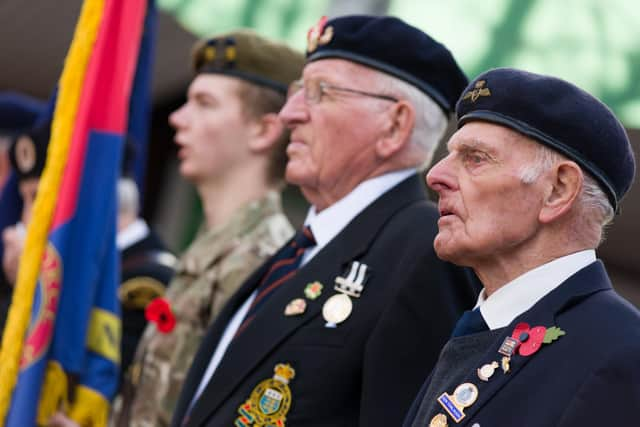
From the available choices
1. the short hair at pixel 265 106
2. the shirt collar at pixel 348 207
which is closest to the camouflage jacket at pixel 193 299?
the short hair at pixel 265 106

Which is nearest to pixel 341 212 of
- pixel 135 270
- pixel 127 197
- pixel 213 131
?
pixel 213 131

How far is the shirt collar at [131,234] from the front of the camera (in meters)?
5.00

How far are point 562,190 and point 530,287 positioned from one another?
0.67 feet

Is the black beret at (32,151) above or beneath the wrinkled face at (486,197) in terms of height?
beneath

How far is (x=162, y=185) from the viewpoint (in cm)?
998

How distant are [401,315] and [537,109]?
71cm

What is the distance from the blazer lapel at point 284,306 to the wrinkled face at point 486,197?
2.04 ft

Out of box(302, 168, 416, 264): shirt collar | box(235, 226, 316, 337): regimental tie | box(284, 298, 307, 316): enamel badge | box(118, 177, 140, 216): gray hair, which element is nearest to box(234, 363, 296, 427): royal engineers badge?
box(284, 298, 307, 316): enamel badge

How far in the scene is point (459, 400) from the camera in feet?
7.50

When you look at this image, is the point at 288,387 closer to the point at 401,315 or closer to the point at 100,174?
the point at 401,315

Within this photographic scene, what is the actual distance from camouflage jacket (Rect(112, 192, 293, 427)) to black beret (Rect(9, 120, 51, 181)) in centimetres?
87

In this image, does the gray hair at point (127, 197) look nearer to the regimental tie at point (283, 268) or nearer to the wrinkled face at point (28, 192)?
the wrinkled face at point (28, 192)

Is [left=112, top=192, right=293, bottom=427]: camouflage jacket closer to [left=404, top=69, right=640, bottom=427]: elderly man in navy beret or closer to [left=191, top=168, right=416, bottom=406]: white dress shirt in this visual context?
[left=191, top=168, right=416, bottom=406]: white dress shirt

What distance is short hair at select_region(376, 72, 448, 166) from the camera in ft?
11.0
